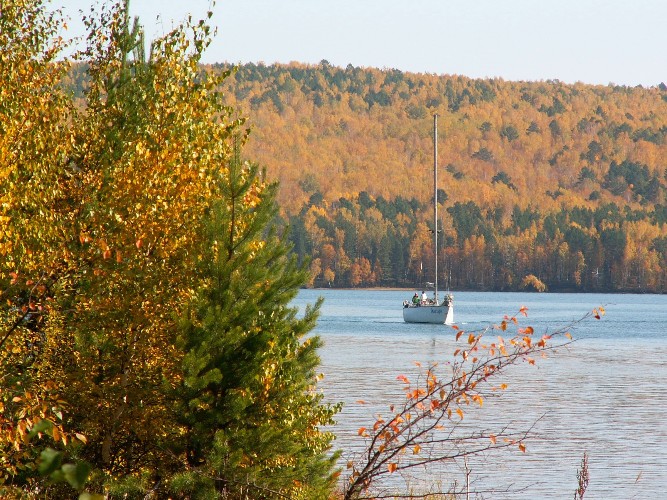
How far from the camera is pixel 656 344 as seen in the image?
7631 centimetres

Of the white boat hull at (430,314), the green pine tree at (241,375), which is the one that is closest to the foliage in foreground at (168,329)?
the green pine tree at (241,375)

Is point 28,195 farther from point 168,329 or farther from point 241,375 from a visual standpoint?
point 241,375

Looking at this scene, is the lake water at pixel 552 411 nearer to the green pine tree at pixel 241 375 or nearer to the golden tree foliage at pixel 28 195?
the green pine tree at pixel 241 375

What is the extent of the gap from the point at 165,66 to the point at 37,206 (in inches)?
142

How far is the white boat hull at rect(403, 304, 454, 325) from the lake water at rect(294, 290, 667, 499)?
1.23m

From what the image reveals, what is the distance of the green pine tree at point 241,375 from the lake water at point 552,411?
1.02 meters

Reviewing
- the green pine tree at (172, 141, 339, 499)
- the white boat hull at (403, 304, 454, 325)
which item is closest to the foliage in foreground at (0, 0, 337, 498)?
the green pine tree at (172, 141, 339, 499)

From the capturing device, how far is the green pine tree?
13445mm

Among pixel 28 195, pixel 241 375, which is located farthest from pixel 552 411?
pixel 28 195

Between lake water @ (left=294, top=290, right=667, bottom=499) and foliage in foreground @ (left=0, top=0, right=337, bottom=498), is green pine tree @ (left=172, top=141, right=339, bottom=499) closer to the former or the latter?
foliage in foreground @ (left=0, top=0, right=337, bottom=498)

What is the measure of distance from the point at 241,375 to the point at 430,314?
225ft

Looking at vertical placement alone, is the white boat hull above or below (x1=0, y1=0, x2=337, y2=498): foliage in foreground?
below

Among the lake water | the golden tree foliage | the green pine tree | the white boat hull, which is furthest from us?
the white boat hull

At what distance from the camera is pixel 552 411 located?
3784 cm
